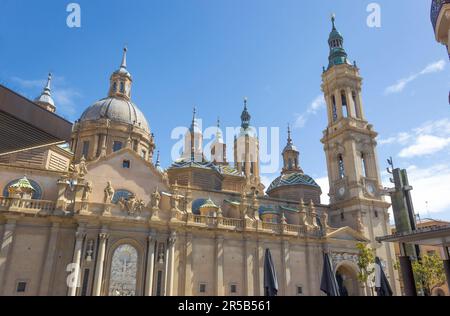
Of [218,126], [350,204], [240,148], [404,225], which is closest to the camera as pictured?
[404,225]

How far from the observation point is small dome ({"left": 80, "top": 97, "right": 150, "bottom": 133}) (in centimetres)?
4569

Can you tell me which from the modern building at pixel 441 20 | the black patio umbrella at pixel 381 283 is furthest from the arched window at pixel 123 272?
the modern building at pixel 441 20

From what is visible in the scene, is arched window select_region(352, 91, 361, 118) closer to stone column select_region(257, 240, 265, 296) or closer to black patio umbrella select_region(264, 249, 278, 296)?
stone column select_region(257, 240, 265, 296)

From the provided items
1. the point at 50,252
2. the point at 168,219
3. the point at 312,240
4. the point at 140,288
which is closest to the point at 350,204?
the point at 312,240

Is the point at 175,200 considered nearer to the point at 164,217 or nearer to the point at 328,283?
the point at 164,217

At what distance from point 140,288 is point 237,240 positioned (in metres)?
10.7

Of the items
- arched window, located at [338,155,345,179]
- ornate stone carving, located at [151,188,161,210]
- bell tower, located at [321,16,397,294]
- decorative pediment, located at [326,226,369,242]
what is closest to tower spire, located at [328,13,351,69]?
bell tower, located at [321,16,397,294]

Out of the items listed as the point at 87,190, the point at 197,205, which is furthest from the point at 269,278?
the point at 87,190

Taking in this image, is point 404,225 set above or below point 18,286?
above

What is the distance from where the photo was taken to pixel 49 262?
2697 centimetres

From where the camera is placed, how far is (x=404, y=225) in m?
22.1

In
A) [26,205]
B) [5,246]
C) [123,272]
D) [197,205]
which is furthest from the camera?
[197,205]

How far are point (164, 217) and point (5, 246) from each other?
12674 mm

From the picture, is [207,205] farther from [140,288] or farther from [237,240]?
[140,288]
